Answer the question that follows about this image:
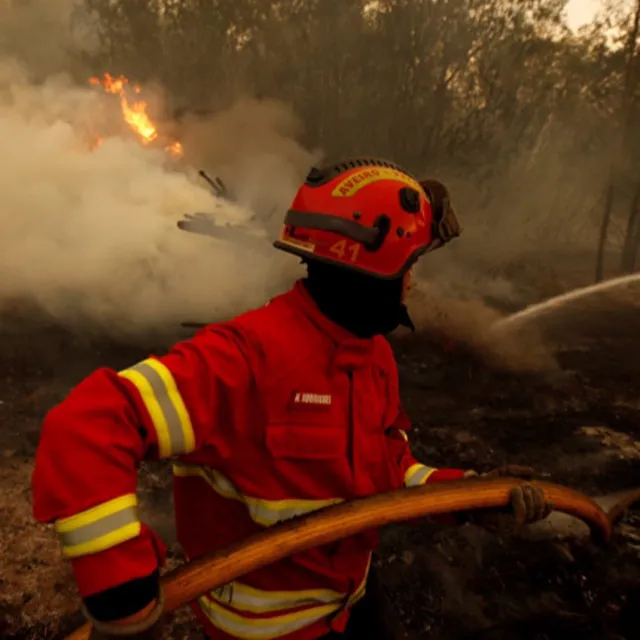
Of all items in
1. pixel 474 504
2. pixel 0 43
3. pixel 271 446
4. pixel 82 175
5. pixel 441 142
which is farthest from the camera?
pixel 0 43

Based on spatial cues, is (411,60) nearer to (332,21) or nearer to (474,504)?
(332,21)

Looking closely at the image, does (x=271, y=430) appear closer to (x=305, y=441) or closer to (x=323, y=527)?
(x=305, y=441)

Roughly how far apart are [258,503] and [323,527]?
203mm

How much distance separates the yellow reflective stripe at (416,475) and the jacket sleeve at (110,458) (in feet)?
3.60

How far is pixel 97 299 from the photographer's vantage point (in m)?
7.51

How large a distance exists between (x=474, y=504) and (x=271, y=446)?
0.91 m

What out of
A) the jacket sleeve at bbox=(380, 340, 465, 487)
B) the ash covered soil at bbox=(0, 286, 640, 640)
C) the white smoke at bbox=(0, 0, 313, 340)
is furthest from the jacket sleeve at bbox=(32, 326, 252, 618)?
the white smoke at bbox=(0, 0, 313, 340)

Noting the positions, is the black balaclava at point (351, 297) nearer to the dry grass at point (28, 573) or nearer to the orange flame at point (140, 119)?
the dry grass at point (28, 573)

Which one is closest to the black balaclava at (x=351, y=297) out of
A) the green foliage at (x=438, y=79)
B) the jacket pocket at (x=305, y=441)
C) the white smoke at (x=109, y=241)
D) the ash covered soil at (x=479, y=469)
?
the jacket pocket at (x=305, y=441)

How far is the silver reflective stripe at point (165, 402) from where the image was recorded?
1294 mm

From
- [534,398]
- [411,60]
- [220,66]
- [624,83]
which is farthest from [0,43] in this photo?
[534,398]

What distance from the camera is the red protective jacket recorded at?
116 centimetres

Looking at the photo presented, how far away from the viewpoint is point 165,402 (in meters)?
1.30

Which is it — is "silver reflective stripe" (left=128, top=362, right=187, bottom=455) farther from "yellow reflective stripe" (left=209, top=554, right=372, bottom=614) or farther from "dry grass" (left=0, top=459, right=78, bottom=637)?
"dry grass" (left=0, top=459, right=78, bottom=637)
